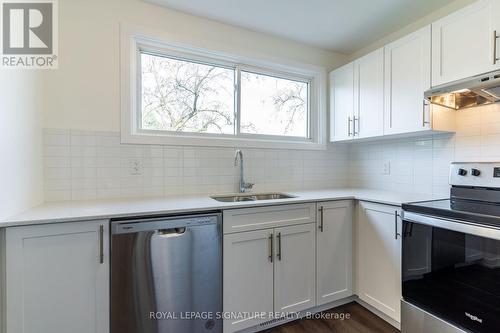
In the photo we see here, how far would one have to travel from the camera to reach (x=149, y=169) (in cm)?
200

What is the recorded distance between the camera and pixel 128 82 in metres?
1.94

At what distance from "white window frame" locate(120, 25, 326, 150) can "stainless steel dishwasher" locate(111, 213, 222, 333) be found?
0.83 m

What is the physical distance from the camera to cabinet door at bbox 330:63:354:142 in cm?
248

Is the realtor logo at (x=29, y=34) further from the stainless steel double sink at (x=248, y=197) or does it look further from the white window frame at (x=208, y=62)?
the stainless steel double sink at (x=248, y=197)

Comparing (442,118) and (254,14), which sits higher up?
(254,14)

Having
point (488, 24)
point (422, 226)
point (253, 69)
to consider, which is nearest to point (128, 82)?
point (253, 69)

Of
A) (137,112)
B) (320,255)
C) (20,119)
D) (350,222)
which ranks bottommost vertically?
(320,255)

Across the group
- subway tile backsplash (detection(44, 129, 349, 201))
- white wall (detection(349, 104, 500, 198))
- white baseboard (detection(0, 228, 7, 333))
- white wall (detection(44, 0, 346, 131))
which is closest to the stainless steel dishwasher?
white baseboard (detection(0, 228, 7, 333))

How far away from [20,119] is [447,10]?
308 cm

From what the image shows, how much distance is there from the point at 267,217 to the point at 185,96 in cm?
132

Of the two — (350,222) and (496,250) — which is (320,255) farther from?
(496,250)

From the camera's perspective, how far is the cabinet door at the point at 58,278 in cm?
119

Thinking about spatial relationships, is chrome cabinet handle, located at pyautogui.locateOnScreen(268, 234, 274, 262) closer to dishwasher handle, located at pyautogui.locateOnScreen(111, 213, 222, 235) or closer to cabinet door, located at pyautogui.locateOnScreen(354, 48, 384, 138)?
dishwasher handle, located at pyautogui.locateOnScreen(111, 213, 222, 235)

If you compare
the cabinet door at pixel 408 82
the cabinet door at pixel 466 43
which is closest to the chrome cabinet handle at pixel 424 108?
the cabinet door at pixel 408 82
